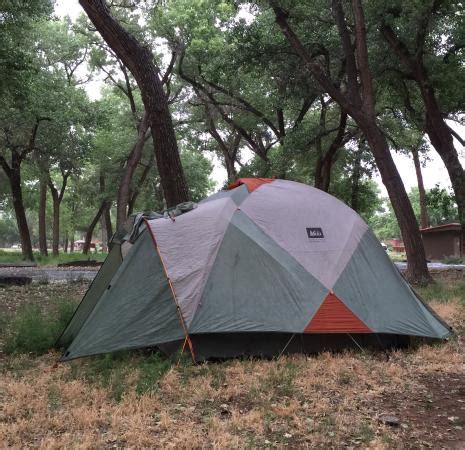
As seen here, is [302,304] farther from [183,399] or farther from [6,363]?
[6,363]

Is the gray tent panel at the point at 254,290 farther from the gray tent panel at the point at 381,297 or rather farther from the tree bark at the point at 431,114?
the tree bark at the point at 431,114

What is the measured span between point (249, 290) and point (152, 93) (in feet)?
13.3

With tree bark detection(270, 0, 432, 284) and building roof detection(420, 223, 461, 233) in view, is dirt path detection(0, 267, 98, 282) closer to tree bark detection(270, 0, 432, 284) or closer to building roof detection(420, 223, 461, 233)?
tree bark detection(270, 0, 432, 284)

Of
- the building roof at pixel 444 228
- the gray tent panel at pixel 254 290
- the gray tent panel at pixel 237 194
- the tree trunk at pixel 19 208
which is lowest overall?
the gray tent panel at pixel 254 290

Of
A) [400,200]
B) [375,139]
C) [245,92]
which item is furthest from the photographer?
[245,92]

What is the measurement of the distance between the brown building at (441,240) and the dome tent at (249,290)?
91.5 ft

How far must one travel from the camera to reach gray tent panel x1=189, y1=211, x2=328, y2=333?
5.32 meters

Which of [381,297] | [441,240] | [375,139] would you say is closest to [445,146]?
[375,139]

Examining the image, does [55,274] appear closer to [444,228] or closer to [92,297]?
[92,297]

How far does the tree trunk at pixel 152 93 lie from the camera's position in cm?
790

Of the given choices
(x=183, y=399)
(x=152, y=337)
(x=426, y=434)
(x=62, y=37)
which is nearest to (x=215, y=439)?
(x=183, y=399)

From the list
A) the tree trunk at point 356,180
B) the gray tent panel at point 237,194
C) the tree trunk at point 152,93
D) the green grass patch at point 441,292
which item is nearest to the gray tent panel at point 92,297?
the gray tent panel at point 237,194

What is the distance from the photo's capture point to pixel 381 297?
5.87 meters

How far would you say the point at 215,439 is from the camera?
3.48 metres
